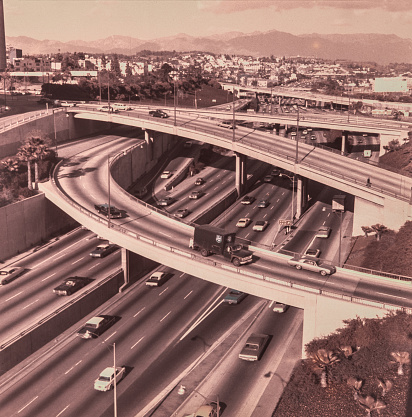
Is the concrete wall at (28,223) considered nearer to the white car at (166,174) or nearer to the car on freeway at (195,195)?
the car on freeway at (195,195)

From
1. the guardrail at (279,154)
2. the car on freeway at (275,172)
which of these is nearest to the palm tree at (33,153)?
the guardrail at (279,154)

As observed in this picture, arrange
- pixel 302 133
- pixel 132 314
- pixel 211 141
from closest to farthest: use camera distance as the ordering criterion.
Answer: pixel 132 314 → pixel 211 141 → pixel 302 133

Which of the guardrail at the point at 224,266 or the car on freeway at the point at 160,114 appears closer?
the guardrail at the point at 224,266

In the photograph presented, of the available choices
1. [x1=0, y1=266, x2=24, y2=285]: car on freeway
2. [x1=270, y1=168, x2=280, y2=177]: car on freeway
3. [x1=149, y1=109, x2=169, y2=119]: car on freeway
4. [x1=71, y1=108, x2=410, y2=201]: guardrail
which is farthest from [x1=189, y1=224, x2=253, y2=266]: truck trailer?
[x1=149, y1=109, x2=169, y2=119]: car on freeway

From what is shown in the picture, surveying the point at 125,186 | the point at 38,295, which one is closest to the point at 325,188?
the point at 125,186

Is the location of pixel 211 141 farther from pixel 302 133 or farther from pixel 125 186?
pixel 302 133

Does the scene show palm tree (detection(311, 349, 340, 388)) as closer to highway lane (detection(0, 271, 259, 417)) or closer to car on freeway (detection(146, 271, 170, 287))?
highway lane (detection(0, 271, 259, 417))
